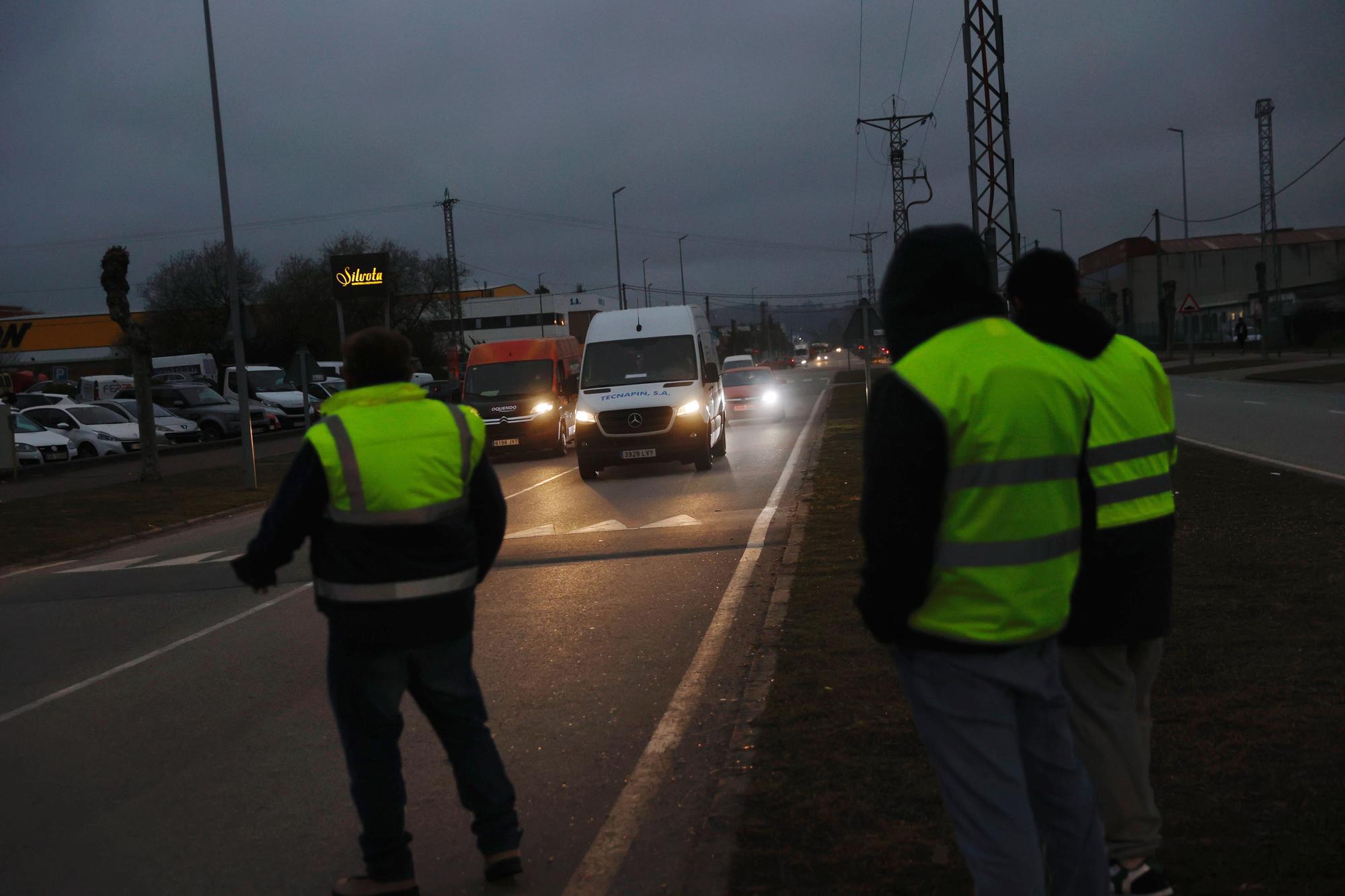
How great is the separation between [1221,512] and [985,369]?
9.57 meters

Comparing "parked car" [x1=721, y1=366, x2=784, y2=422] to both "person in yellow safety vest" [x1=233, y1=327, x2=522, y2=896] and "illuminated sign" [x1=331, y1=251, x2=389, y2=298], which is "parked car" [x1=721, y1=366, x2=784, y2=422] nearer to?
"illuminated sign" [x1=331, y1=251, x2=389, y2=298]

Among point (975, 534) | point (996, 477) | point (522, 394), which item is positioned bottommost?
point (522, 394)

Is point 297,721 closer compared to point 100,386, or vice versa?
point 297,721

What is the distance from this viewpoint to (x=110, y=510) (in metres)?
20.0

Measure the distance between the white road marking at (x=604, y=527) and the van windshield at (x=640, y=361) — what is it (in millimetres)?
6366

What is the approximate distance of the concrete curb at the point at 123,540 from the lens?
14.7 metres

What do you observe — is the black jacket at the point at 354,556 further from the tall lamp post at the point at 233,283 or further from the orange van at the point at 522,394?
the orange van at the point at 522,394

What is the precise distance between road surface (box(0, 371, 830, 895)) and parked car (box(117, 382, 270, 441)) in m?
30.7

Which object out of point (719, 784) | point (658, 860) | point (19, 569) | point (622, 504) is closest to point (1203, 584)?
point (719, 784)

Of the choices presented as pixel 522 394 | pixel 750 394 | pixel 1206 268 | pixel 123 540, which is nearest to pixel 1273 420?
pixel 522 394

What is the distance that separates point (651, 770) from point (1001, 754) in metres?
2.94

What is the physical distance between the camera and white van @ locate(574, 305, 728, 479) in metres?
20.1

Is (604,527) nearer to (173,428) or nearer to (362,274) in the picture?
(173,428)

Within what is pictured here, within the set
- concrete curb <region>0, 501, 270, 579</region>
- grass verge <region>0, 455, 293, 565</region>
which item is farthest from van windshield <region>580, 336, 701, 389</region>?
concrete curb <region>0, 501, 270, 579</region>
